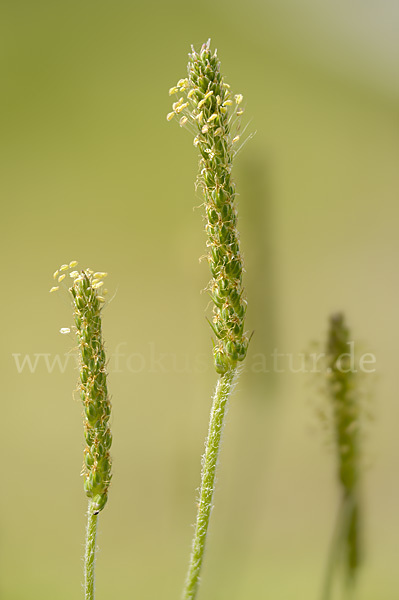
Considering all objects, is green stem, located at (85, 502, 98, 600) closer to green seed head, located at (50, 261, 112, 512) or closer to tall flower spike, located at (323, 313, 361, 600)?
green seed head, located at (50, 261, 112, 512)

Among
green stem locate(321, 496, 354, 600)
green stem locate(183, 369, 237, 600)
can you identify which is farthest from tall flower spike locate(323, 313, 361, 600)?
green stem locate(183, 369, 237, 600)

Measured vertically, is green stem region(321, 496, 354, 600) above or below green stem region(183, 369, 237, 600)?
below

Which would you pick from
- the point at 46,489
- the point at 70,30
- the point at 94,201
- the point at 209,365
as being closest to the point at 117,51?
the point at 70,30

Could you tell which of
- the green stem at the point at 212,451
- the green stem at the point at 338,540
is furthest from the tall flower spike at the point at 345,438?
the green stem at the point at 212,451

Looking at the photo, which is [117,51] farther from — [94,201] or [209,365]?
[209,365]

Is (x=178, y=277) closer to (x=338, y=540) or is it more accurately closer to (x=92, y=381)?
(x=92, y=381)
